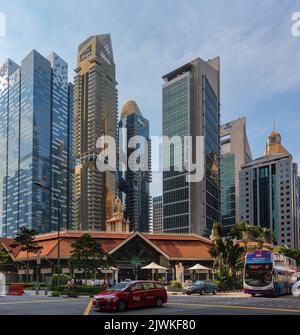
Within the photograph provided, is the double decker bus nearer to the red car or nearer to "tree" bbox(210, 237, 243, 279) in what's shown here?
the red car

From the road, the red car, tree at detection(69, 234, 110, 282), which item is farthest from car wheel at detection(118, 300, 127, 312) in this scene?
tree at detection(69, 234, 110, 282)

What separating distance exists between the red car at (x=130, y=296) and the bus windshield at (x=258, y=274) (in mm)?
14478

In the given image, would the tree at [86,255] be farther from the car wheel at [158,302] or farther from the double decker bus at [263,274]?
the car wheel at [158,302]

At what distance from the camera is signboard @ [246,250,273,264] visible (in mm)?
41072

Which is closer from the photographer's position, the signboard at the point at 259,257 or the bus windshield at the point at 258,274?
the bus windshield at the point at 258,274

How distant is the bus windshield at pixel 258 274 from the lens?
134 feet

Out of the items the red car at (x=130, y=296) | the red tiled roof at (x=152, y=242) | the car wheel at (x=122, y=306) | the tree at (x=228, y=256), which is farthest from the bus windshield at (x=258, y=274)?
the red tiled roof at (x=152, y=242)

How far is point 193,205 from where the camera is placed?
187 m

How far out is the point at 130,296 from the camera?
88.1 ft

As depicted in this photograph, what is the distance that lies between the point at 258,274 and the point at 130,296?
1807cm

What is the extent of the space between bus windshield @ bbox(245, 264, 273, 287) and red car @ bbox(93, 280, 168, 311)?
14.5 m

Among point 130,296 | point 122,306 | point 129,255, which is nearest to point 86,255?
point 129,255

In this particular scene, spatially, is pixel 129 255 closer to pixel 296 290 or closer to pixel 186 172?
pixel 296 290
